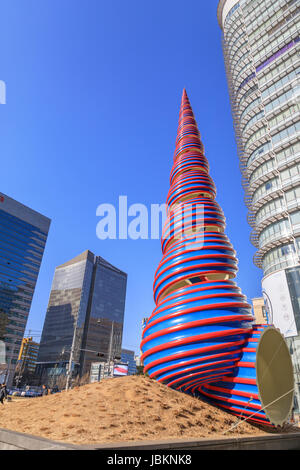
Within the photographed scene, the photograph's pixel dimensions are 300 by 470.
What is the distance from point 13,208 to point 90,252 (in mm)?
53648

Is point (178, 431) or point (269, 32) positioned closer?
point (178, 431)

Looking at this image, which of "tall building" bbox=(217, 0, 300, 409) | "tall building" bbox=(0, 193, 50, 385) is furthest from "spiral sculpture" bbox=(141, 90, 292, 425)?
"tall building" bbox=(0, 193, 50, 385)

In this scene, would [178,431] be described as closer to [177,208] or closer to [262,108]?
[177,208]

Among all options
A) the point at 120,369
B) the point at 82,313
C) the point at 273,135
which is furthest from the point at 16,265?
the point at 273,135

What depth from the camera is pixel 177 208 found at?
60.8ft

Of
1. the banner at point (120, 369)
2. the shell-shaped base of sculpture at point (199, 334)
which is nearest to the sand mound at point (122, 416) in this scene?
the shell-shaped base of sculpture at point (199, 334)

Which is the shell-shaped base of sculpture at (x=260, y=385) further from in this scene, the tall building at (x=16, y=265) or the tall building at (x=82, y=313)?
the tall building at (x=82, y=313)

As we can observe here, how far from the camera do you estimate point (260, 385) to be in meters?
11.8

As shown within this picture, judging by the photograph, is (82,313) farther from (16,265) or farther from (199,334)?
(199,334)

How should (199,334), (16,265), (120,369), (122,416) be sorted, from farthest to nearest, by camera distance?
(16,265)
(120,369)
(199,334)
(122,416)

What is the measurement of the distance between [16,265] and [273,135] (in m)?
94.1

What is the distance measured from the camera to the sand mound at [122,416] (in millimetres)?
8500

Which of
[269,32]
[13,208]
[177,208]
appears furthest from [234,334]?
[13,208]

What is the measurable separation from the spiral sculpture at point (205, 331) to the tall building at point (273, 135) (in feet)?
78.8
